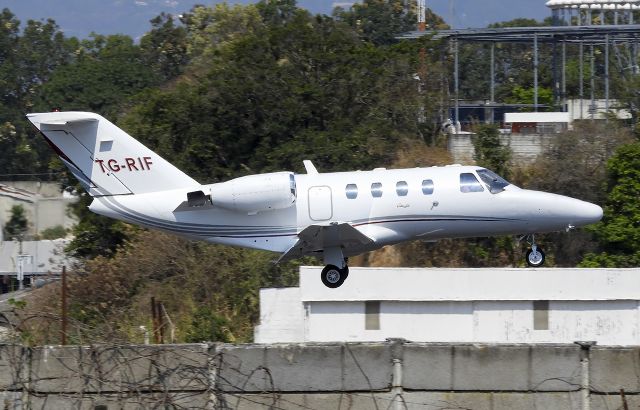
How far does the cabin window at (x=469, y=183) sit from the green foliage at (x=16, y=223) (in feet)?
150

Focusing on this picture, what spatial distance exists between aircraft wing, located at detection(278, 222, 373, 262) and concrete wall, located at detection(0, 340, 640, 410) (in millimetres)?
7235

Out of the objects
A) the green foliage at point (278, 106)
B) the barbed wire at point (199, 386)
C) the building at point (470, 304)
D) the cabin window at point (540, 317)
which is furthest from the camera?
the green foliage at point (278, 106)

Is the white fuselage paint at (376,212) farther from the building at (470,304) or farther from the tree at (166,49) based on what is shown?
the tree at (166,49)

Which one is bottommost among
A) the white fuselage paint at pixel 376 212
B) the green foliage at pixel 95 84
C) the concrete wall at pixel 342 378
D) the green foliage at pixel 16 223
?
the concrete wall at pixel 342 378

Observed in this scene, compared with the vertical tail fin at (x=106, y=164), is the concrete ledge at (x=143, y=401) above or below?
below

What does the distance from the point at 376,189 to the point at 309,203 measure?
4.69ft

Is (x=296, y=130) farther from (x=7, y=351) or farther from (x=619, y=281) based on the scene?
(x=7, y=351)

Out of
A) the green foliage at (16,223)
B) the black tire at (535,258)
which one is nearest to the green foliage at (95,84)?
the green foliage at (16,223)

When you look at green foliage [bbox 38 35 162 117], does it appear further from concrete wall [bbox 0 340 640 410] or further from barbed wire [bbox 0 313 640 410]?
concrete wall [bbox 0 340 640 410]

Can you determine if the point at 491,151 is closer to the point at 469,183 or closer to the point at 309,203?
the point at 469,183

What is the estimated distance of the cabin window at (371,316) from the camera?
2841cm

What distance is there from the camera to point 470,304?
2833cm

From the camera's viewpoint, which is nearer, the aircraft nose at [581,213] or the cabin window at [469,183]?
the cabin window at [469,183]

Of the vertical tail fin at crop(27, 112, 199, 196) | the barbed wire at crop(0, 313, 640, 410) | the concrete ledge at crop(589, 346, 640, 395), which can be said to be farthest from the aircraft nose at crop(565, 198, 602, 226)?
the barbed wire at crop(0, 313, 640, 410)
